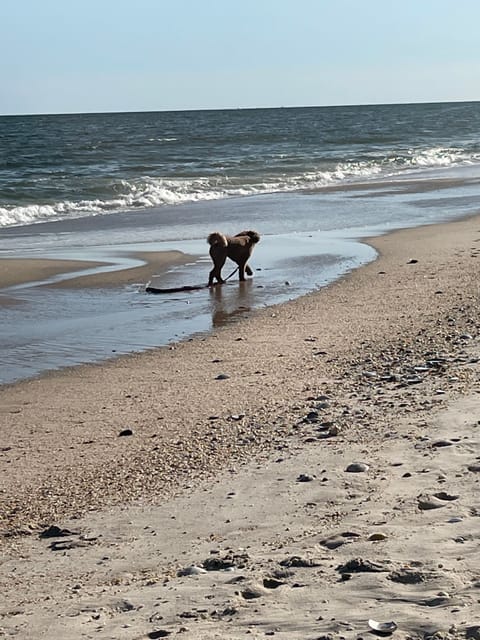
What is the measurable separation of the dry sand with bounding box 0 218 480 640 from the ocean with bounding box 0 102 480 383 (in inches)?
64.4

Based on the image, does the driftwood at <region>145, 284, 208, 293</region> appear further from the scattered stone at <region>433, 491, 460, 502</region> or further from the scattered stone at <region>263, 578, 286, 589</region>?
→ the scattered stone at <region>263, 578, 286, 589</region>

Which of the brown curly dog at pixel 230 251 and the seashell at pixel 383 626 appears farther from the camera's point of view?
the brown curly dog at pixel 230 251

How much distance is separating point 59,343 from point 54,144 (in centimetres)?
4531

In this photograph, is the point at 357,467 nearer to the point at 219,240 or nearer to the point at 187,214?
the point at 219,240

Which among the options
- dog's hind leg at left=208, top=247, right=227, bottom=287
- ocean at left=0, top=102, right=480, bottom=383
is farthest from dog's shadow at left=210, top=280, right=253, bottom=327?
dog's hind leg at left=208, top=247, right=227, bottom=287

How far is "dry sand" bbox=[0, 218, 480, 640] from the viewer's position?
364 centimetres

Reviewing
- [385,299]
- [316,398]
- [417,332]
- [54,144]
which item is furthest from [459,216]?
[54,144]

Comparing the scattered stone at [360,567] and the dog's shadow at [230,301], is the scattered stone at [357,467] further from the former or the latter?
the dog's shadow at [230,301]

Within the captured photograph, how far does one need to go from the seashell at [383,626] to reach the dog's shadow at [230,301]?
7016mm

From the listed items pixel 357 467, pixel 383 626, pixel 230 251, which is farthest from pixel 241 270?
pixel 383 626

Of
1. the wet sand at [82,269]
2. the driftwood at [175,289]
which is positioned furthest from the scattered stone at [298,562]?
the wet sand at [82,269]

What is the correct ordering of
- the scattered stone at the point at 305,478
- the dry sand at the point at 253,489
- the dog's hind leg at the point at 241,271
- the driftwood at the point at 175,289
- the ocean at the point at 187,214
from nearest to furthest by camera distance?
1. the dry sand at the point at 253,489
2. the scattered stone at the point at 305,478
3. the ocean at the point at 187,214
4. the driftwood at the point at 175,289
5. the dog's hind leg at the point at 241,271

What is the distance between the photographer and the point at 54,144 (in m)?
53.2

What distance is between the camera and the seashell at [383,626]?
3.30 m
